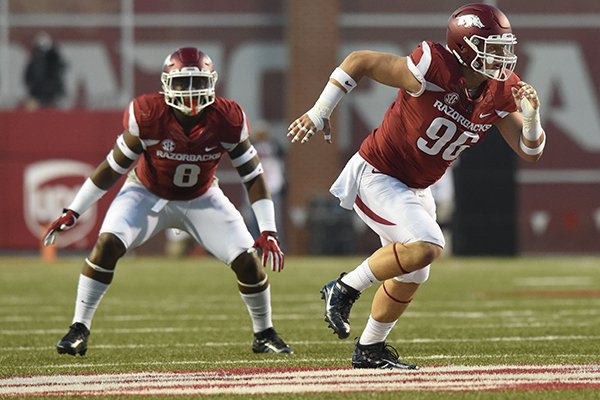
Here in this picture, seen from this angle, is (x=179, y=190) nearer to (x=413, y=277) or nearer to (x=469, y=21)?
(x=413, y=277)

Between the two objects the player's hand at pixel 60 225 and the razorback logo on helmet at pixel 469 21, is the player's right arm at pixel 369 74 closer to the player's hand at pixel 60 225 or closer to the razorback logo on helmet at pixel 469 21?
the razorback logo on helmet at pixel 469 21

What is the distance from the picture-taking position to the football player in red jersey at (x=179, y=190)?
23.4ft

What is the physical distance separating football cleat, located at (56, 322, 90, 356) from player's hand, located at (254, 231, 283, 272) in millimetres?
1003

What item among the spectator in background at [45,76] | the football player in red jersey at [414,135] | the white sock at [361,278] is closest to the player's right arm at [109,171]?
the football player in red jersey at [414,135]

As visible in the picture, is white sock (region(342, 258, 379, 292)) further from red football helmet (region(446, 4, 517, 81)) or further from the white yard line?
red football helmet (region(446, 4, 517, 81))

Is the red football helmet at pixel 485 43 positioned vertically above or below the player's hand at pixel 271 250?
above

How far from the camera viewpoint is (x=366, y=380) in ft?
18.5

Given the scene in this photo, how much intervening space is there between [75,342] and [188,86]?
143 cm

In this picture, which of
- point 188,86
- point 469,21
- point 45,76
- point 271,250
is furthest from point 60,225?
point 45,76

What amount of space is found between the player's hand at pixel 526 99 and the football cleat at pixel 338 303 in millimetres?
1105

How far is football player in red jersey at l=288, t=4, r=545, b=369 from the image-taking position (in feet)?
20.0

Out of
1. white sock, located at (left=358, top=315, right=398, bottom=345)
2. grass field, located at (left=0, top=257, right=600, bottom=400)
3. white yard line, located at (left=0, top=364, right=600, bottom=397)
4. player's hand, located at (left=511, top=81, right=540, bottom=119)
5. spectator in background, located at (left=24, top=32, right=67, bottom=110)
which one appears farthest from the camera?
spectator in background, located at (left=24, top=32, right=67, bottom=110)

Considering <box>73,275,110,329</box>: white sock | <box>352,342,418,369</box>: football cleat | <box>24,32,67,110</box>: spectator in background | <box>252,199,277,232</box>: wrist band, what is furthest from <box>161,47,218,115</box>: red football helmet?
<box>24,32,67,110</box>: spectator in background

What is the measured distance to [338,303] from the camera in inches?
244
